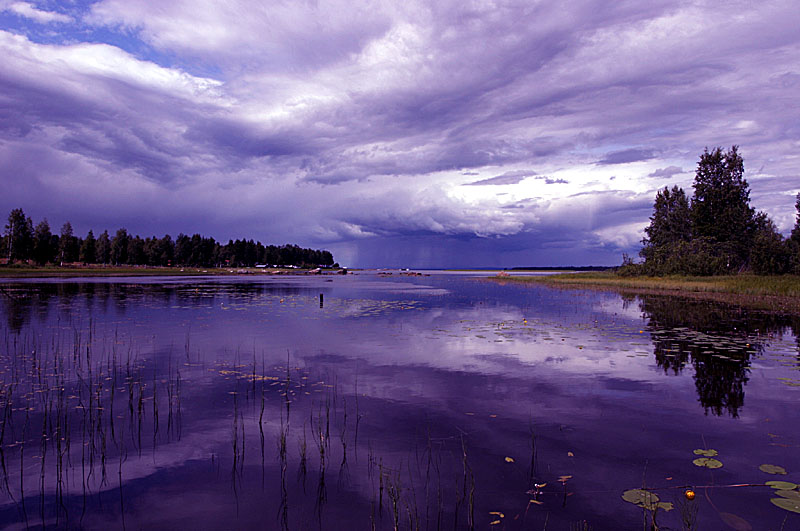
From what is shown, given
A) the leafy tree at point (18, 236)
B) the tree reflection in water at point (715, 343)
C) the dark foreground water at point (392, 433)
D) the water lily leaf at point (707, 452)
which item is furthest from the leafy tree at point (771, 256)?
the leafy tree at point (18, 236)

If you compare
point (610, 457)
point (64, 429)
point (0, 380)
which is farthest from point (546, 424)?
point (0, 380)

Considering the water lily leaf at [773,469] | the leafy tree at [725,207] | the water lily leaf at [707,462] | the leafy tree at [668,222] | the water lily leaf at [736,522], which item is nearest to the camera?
the water lily leaf at [736,522]

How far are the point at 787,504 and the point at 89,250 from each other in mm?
201721

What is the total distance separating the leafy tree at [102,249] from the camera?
169000 mm

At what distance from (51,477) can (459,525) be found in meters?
7.27

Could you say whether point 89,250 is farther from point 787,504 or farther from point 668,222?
point 787,504

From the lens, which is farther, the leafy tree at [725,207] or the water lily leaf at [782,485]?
the leafy tree at [725,207]

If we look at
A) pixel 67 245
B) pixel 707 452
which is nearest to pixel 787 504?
pixel 707 452

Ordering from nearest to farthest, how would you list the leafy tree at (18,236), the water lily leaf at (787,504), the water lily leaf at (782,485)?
the water lily leaf at (787,504) → the water lily leaf at (782,485) → the leafy tree at (18,236)

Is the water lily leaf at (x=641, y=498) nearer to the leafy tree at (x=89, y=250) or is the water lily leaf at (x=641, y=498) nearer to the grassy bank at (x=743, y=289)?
the grassy bank at (x=743, y=289)

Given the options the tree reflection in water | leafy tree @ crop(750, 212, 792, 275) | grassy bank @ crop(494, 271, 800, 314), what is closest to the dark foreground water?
the tree reflection in water

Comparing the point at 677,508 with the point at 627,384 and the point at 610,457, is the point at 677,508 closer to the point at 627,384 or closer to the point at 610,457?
the point at 610,457

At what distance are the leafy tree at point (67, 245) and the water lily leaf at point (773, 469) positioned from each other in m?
189

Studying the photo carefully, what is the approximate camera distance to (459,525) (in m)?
6.73
